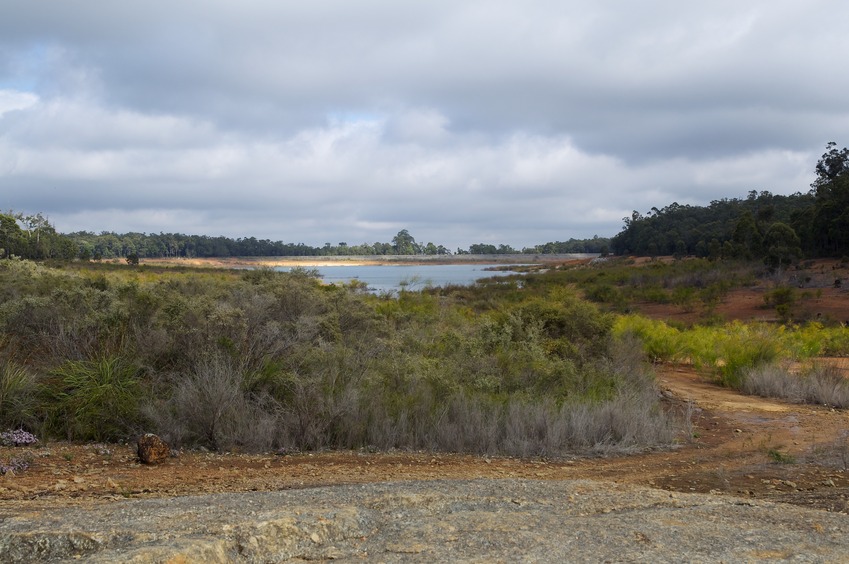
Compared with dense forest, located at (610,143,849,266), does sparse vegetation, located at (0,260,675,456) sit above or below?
below

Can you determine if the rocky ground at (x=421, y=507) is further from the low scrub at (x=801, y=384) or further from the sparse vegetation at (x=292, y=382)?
the low scrub at (x=801, y=384)

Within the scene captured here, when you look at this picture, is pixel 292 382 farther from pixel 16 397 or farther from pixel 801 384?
pixel 801 384

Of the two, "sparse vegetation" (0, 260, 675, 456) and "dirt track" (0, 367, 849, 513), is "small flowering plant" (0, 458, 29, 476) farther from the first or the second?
"sparse vegetation" (0, 260, 675, 456)

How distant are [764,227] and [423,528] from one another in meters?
63.7

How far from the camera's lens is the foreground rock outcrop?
4492mm

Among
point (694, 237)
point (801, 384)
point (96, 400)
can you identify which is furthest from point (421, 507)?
point (694, 237)

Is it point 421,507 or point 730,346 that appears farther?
point 730,346

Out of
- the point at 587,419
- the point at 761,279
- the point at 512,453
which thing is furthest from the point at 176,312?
the point at 761,279

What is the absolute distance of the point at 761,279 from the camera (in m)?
44.7

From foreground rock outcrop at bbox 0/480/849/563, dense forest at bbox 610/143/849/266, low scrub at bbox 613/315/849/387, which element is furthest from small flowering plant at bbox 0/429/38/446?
dense forest at bbox 610/143/849/266

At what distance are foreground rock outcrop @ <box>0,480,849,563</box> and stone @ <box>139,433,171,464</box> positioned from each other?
213 centimetres

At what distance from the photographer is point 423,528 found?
16.8 feet

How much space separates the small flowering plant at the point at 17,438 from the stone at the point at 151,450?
5.21 feet

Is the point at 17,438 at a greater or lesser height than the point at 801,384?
greater
